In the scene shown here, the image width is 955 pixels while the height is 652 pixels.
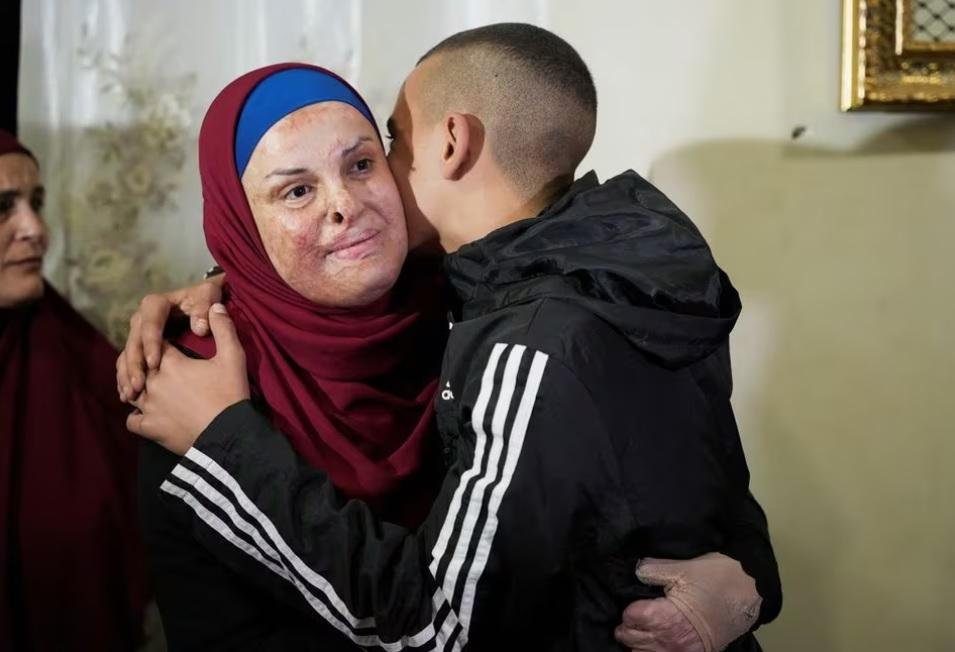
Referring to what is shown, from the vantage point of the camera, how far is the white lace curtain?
1675 millimetres

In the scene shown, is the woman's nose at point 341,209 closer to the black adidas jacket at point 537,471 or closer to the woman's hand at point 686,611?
the black adidas jacket at point 537,471

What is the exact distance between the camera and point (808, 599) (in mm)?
1751

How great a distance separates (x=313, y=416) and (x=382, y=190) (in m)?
0.29

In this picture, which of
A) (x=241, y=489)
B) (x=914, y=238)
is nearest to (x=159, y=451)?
(x=241, y=489)

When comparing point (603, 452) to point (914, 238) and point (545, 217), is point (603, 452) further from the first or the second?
point (914, 238)

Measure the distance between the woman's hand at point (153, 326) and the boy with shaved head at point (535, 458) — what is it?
0.03 meters

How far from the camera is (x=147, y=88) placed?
1.68 m

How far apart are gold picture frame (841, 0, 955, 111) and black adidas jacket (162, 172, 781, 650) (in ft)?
2.58

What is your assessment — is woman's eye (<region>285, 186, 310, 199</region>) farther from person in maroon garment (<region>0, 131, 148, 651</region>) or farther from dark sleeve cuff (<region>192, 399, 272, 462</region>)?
person in maroon garment (<region>0, 131, 148, 651</region>)

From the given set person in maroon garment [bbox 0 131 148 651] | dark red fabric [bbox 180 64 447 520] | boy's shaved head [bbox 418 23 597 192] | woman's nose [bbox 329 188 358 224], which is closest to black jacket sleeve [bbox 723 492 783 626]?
dark red fabric [bbox 180 64 447 520]

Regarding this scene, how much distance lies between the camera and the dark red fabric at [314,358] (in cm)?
108

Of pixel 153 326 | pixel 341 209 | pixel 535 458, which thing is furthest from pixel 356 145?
pixel 535 458

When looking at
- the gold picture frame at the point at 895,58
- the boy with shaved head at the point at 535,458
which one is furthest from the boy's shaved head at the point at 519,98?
the gold picture frame at the point at 895,58

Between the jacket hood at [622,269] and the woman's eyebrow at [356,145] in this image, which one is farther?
the woman's eyebrow at [356,145]
